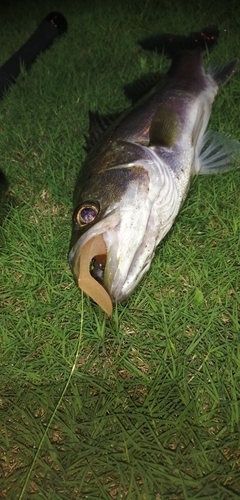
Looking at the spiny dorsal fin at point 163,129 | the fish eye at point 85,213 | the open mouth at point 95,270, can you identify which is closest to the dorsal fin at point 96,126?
the spiny dorsal fin at point 163,129

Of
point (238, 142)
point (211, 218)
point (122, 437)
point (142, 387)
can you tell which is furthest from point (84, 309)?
point (238, 142)

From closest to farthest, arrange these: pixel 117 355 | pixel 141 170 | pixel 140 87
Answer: pixel 117 355, pixel 141 170, pixel 140 87

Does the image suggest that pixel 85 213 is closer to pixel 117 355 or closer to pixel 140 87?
pixel 117 355

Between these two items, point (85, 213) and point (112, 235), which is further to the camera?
point (85, 213)

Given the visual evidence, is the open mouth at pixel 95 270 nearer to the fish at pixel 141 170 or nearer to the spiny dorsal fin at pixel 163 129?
the fish at pixel 141 170

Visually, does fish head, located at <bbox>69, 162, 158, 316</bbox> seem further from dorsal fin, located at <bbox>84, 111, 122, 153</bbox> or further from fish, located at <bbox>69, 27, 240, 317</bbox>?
dorsal fin, located at <bbox>84, 111, 122, 153</bbox>

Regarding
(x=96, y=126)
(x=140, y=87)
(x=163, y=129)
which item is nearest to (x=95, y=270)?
(x=163, y=129)

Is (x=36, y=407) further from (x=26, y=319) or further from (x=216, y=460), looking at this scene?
(x=216, y=460)
